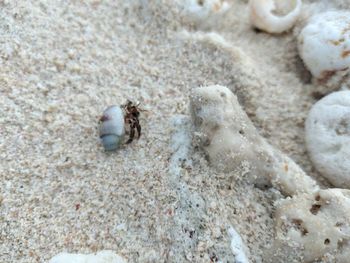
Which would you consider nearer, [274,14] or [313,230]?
[313,230]

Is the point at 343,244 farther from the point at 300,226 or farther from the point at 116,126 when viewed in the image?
the point at 116,126

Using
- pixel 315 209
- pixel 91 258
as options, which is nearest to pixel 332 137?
pixel 315 209

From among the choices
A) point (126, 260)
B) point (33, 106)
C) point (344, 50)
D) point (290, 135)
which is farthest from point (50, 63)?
point (344, 50)

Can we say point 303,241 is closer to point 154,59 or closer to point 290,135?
point 290,135

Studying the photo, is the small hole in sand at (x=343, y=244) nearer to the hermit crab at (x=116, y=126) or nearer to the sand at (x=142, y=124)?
the sand at (x=142, y=124)

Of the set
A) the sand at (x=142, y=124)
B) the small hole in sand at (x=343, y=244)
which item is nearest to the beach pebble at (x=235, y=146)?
the sand at (x=142, y=124)

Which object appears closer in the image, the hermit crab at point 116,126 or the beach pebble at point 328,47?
the hermit crab at point 116,126

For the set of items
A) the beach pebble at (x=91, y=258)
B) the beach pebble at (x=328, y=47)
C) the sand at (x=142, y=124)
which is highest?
the beach pebble at (x=328, y=47)
